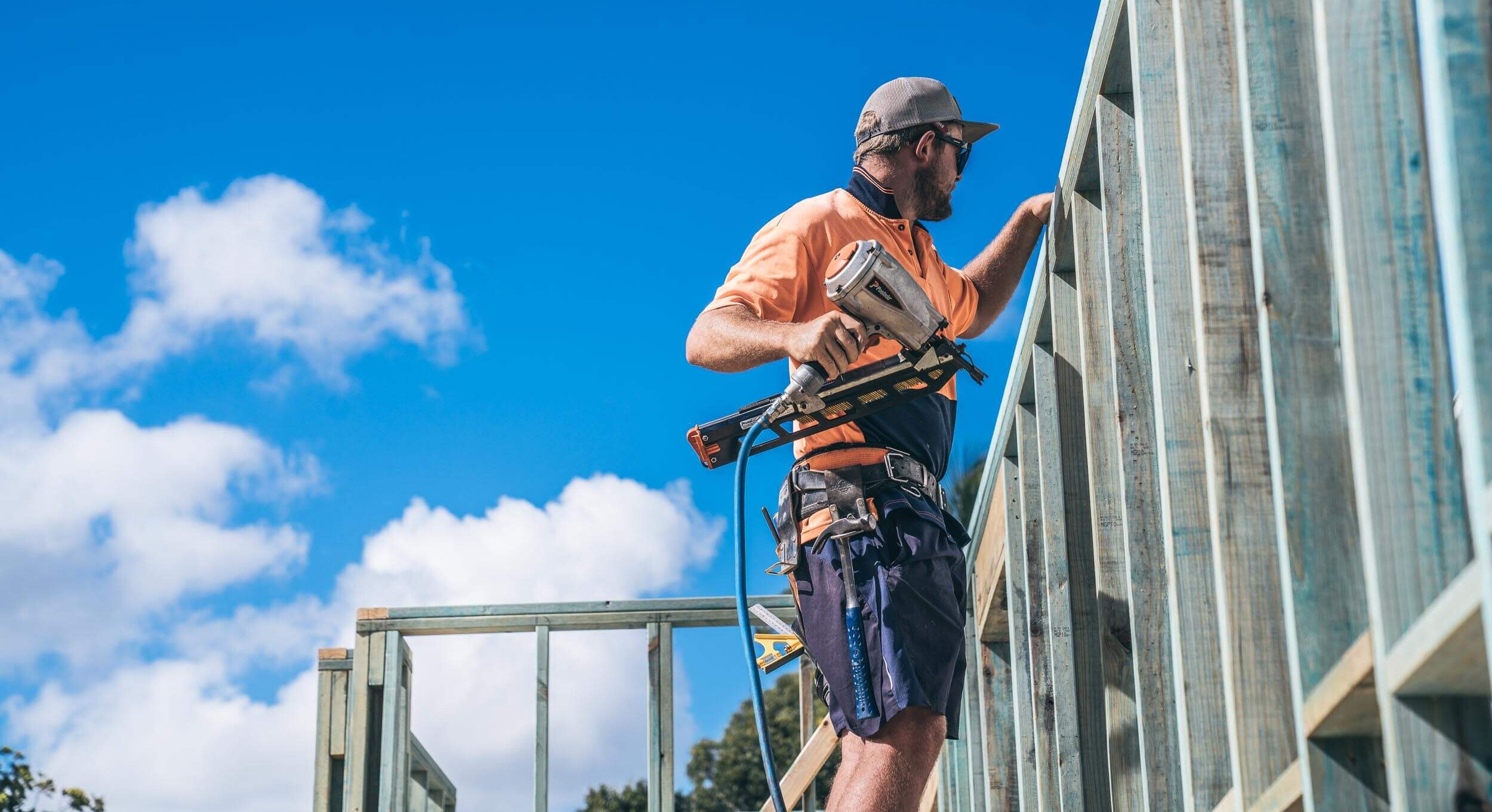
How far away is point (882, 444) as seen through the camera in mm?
2816

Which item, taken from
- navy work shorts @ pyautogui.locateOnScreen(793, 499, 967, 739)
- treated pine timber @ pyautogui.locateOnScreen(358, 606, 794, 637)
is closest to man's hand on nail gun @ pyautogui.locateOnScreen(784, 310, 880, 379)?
navy work shorts @ pyautogui.locateOnScreen(793, 499, 967, 739)

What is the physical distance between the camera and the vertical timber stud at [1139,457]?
6.99ft

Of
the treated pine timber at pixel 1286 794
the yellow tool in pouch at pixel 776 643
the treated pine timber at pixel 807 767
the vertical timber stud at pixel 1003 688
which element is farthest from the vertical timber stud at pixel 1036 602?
the treated pine timber at pixel 1286 794

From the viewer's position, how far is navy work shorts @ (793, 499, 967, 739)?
100 inches

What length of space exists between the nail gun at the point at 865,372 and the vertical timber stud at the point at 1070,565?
34 centimetres

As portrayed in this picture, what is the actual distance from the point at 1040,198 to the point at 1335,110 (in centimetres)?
193

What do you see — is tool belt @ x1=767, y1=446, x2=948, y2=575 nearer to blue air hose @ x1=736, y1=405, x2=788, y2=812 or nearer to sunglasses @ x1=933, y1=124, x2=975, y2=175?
blue air hose @ x1=736, y1=405, x2=788, y2=812

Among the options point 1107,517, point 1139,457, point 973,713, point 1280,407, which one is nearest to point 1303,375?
point 1280,407

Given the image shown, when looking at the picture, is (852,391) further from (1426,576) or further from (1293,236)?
(1426,576)

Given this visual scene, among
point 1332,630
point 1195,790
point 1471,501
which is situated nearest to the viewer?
point 1471,501

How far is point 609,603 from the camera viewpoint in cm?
504

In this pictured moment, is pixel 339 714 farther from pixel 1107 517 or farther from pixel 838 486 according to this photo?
pixel 1107 517

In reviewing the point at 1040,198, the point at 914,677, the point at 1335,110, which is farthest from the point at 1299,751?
the point at 1040,198

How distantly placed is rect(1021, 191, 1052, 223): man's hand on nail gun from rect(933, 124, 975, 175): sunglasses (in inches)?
6.3
